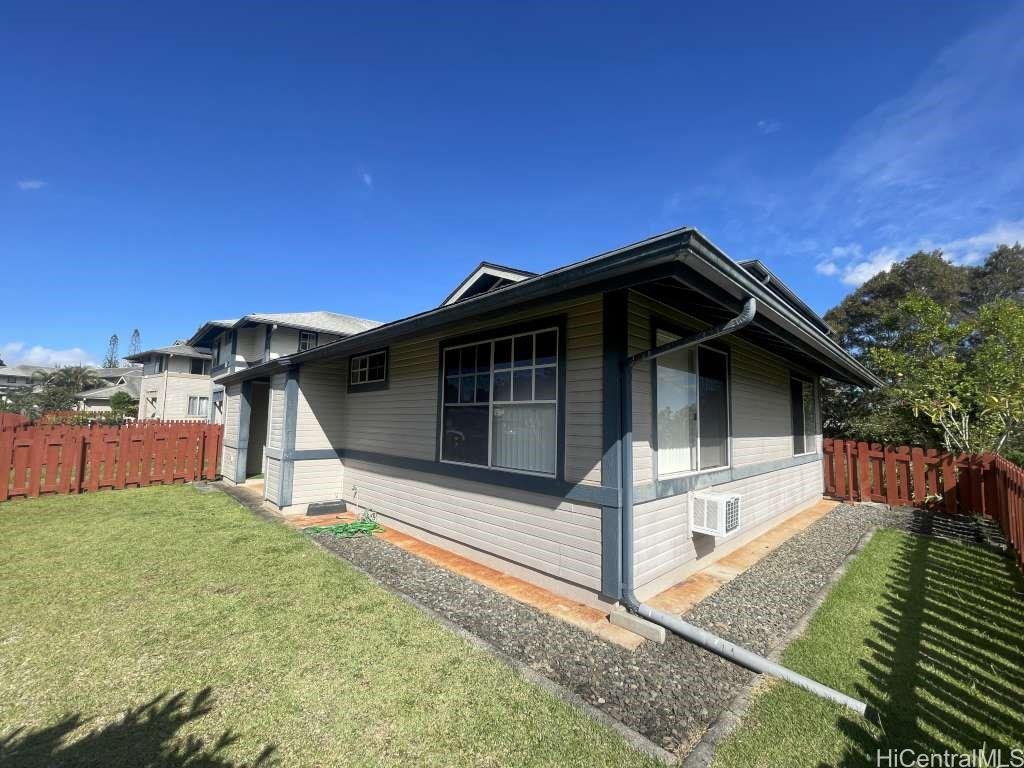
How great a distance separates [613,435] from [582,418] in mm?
394

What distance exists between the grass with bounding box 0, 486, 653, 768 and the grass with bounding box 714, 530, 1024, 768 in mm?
929

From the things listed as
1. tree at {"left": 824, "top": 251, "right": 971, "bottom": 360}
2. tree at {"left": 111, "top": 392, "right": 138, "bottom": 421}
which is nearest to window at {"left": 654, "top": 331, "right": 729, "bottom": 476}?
tree at {"left": 824, "top": 251, "right": 971, "bottom": 360}

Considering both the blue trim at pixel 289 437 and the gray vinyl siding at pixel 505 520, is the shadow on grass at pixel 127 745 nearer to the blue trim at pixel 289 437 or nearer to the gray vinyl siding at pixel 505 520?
the gray vinyl siding at pixel 505 520

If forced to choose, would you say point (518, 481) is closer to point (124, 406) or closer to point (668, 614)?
point (668, 614)

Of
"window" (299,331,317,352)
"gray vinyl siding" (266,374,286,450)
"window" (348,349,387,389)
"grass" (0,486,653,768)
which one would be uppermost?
"window" (299,331,317,352)

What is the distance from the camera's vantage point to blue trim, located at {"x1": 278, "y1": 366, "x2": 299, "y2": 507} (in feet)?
23.9

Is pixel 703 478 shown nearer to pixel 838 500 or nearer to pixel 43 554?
pixel 838 500

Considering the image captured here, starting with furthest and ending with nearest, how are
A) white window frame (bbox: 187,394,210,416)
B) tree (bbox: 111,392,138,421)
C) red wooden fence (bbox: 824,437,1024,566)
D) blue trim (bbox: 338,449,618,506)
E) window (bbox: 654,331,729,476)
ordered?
tree (bbox: 111,392,138,421)
white window frame (bbox: 187,394,210,416)
red wooden fence (bbox: 824,437,1024,566)
window (bbox: 654,331,729,476)
blue trim (bbox: 338,449,618,506)

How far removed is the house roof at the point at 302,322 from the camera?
15.9 m

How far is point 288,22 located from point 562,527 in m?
9.78

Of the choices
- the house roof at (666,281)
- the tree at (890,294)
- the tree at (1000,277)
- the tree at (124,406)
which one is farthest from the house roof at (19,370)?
the tree at (1000,277)

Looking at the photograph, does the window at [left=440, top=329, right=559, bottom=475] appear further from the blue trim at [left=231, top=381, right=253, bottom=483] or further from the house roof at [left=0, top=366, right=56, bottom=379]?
the house roof at [left=0, top=366, right=56, bottom=379]

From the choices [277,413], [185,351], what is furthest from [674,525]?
[185,351]

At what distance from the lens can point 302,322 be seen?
17.3 meters
